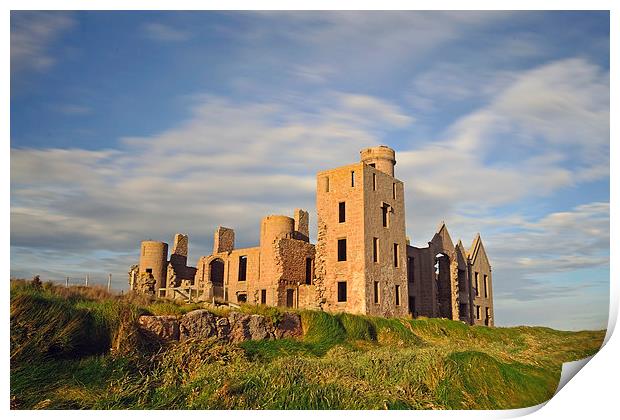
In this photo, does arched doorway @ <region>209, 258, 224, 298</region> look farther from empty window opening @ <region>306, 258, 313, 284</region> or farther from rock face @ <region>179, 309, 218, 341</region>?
rock face @ <region>179, 309, 218, 341</region>

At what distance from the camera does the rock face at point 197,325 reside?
A: 43.6 feet

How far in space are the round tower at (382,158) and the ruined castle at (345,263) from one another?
0.06 metres

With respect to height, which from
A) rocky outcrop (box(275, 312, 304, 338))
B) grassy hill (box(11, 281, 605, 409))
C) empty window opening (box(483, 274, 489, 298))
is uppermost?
empty window opening (box(483, 274, 489, 298))

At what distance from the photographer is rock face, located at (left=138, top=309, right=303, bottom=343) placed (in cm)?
1277

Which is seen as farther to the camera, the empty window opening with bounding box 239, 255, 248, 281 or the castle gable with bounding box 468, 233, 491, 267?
the castle gable with bounding box 468, 233, 491, 267

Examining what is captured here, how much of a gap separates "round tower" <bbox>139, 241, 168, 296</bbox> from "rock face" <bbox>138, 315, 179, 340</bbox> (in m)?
20.6

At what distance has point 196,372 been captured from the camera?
11.3 metres

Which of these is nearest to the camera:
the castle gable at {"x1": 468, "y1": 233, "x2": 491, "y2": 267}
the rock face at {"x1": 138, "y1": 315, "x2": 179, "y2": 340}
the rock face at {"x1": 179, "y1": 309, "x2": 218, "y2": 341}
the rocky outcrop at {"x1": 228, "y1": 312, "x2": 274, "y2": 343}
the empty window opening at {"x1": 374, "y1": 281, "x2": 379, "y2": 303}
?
the rock face at {"x1": 138, "y1": 315, "x2": 179, "y2": 340}

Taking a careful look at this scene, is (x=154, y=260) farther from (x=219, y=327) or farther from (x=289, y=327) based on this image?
(x=219, y=327)

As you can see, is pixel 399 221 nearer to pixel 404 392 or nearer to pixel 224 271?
pixel 224 271

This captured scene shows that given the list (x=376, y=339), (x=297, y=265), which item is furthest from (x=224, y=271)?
(x=376, y=339)

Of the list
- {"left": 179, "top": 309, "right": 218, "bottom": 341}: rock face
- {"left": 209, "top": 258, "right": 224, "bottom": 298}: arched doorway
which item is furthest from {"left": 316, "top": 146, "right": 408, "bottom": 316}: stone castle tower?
{"left": 209, "top": 258, "right": 224, "bottom": 298}: arched doorway

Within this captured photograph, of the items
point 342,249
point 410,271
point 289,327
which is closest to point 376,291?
point 342,249
